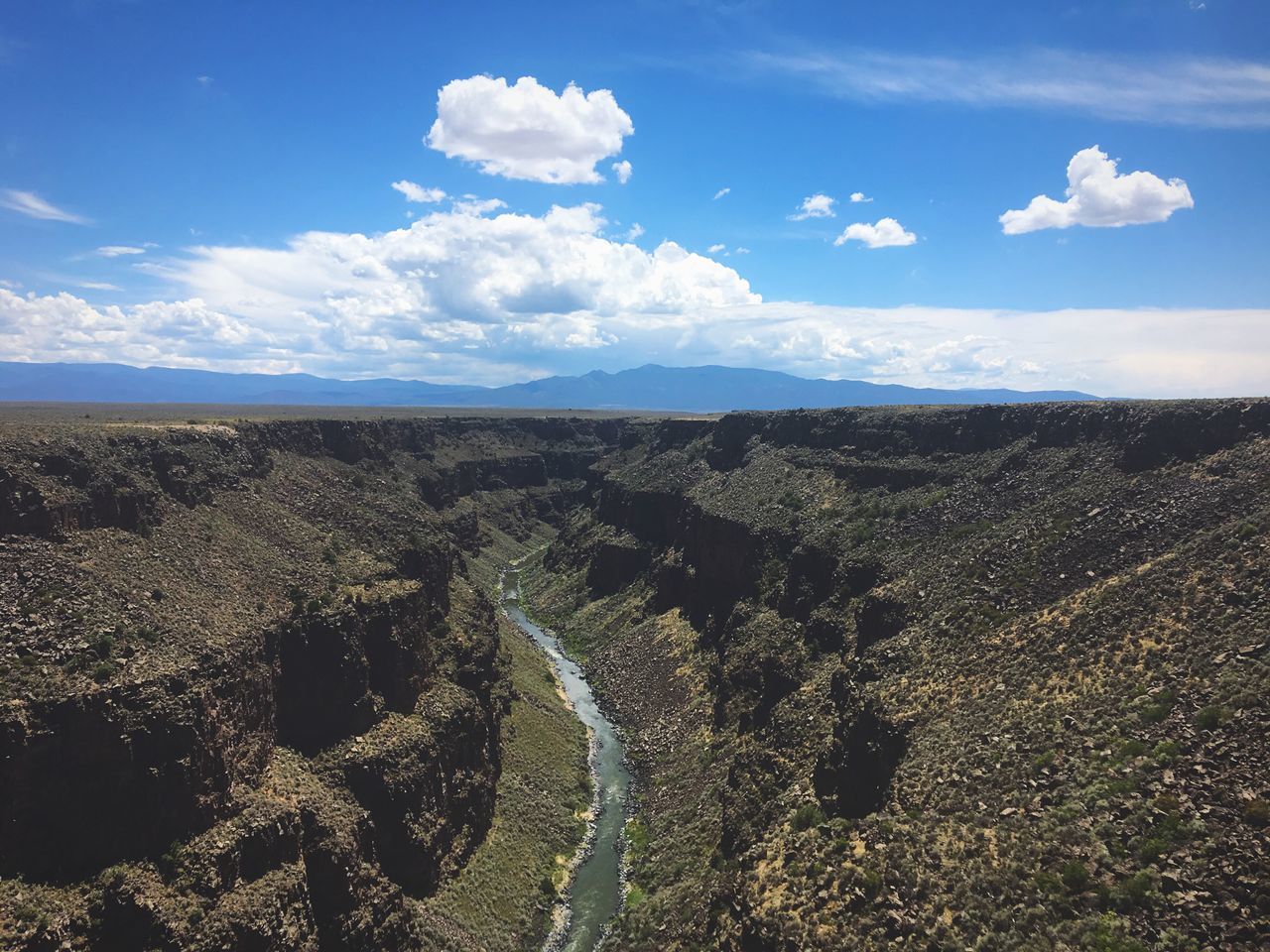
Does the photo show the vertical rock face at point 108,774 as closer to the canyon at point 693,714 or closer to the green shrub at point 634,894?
the canyon at point 693,714

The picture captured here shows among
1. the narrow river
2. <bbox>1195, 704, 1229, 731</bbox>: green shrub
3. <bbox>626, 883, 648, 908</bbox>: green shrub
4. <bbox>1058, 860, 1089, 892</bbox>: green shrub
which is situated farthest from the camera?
<bbox>626, 883, 648, 908</bbox>: green shrub

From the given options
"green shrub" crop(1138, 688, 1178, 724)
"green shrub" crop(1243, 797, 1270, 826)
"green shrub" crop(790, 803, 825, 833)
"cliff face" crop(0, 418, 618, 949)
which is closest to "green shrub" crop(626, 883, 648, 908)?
"cliff face" crop(0, 418, 618, 949)

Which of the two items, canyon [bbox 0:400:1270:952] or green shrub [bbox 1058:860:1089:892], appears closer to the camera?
green shrub [bbox 1058:860:1089:892]

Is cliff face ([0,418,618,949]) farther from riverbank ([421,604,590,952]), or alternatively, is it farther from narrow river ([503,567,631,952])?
narrow river ([503,567,631,952])

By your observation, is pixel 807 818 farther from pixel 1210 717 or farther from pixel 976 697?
pixel 1210 717

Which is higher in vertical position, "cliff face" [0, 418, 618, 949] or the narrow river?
"cliff face" [0, 418, 618, 949]

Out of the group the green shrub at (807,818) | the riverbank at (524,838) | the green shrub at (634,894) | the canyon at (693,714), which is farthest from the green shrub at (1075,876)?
the riverbank at (524,838)

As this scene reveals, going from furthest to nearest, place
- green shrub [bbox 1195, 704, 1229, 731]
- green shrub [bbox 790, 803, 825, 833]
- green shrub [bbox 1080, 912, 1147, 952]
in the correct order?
1. green shrub [bbox 790, 803, 825, 833]
2. green shrub [bbox 1195, 704, 1229, 731]
3. green shrub [bbox 1080, 912, 1147, 952]
